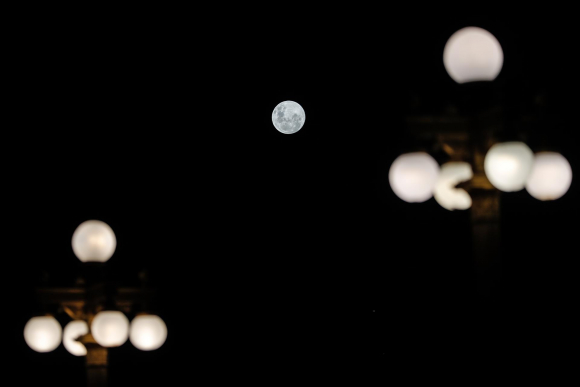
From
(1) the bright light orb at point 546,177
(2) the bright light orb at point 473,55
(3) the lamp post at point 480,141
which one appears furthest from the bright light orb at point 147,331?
(1) the bright light orb at point 546,177

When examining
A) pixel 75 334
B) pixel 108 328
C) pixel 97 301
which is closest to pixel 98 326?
pixel 108 328

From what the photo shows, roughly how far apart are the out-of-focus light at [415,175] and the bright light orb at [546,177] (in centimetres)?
59

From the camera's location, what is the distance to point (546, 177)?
5.90 metres

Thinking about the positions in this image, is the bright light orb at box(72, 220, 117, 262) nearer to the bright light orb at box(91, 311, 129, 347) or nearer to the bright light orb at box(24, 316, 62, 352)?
the bright light orb at box(91, 311, 129, 347)

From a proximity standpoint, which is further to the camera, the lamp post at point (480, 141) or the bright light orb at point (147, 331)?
the bright light orb at point (147, 331)

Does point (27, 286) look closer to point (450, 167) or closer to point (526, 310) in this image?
point (526, 310)

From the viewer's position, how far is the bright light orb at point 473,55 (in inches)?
238

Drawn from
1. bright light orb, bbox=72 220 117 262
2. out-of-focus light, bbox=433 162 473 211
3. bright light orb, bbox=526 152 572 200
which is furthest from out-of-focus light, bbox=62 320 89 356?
bright light orb, bbox=526 152 572 200

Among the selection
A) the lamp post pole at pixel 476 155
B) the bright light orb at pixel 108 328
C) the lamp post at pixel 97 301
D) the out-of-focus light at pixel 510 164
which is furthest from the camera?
the lamp post at pixel 97 301

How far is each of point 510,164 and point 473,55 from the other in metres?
0.82

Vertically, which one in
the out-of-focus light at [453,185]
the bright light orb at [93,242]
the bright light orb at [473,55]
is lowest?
the bright light orb at [93,242]

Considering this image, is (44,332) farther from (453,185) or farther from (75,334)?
(453,185)

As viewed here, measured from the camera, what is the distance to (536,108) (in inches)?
244

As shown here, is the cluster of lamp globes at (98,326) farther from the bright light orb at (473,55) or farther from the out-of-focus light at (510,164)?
the out-of-focus light at (510,164)
